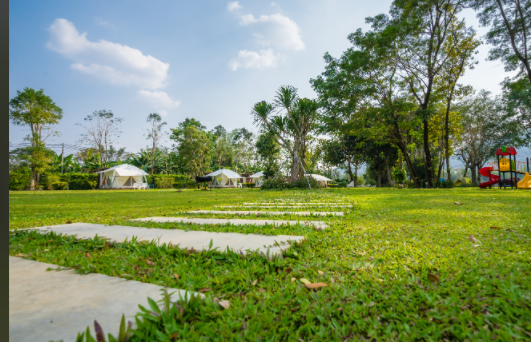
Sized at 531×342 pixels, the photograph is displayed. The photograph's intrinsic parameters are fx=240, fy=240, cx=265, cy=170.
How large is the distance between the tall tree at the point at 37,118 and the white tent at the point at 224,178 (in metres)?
16.1

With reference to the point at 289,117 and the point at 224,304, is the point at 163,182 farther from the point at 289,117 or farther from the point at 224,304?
the point at 224,304

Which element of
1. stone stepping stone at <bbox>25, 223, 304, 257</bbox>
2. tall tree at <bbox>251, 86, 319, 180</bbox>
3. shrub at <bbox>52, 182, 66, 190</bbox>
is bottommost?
shrub at <bbox>52, 182, 66, 190</bbox>

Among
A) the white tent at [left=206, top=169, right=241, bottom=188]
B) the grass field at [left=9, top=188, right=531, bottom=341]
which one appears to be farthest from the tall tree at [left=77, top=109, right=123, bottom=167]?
the grass field at [left=9, top=188, right=531, bottom=341]

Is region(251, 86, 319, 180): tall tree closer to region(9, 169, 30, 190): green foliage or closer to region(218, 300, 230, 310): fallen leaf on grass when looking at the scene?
region(218, 300, 230, 310): fallen leaf on grass

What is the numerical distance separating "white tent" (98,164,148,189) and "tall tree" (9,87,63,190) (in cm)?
729

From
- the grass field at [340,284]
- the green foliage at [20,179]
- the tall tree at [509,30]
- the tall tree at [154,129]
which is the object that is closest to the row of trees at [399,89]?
the tall tree at [509,30]

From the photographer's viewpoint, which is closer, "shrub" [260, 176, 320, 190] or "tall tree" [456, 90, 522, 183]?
"shrub" [260, 176, 320, 190]

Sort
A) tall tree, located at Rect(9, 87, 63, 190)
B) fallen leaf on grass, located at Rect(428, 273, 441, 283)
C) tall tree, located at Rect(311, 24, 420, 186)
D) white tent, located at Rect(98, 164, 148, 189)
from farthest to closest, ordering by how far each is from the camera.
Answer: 1. white tent, located at Rect(98, 164, 148, 189)
2. tall tree, located at Rect(9, 87, 63, 190)
3. tall tree, located at Rect(311, 24, 420, 186)
4. fallen leaf on grass, located at Rect(428, 273, 441, 283)

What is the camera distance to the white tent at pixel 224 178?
31.4 m

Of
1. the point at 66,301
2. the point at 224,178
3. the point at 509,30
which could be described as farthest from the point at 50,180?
the point at 509,30

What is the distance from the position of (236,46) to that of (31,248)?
50.6 ft

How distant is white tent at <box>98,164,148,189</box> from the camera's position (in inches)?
1052

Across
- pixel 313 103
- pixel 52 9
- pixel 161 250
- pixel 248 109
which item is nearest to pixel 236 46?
pixel 248 109

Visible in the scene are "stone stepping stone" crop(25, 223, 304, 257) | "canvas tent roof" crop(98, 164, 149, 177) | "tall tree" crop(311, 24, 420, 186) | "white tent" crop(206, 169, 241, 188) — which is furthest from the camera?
"white tent" crop(206, 169, 241, 188)
